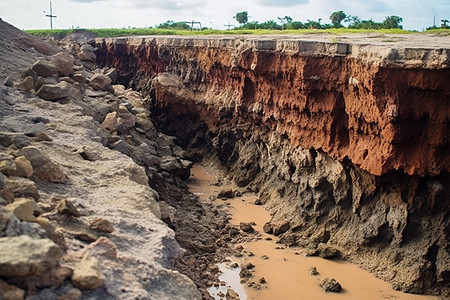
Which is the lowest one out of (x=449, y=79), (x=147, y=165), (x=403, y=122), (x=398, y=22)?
(x=147, y=165)

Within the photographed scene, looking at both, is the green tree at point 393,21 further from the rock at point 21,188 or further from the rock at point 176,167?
the rock at point 21,188

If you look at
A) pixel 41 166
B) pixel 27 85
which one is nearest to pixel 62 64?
pixel 27 85

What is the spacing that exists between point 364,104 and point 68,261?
20.1ft

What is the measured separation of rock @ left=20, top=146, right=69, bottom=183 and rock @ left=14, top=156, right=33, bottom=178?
268 millimetres

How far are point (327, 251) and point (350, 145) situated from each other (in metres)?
2.02

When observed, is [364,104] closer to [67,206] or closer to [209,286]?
[209,286]

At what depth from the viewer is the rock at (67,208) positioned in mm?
5150

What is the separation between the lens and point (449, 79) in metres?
7.30

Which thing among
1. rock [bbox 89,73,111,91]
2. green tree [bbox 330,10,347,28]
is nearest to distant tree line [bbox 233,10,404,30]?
green tree [bbox 330,10,347,28]

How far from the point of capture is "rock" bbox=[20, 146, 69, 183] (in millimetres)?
6051

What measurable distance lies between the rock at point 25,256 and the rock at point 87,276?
0.25 meters

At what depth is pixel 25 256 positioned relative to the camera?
3.47 m

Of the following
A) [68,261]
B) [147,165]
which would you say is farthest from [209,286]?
[147,165]

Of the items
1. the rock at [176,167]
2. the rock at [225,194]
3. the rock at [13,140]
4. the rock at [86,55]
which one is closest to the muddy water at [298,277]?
the rock at [225,194]
